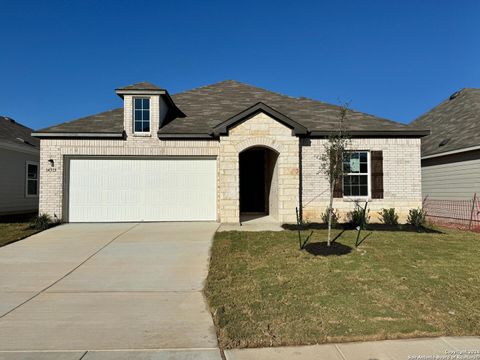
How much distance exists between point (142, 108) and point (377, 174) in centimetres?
964

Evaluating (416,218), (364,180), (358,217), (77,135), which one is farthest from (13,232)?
(416,218)

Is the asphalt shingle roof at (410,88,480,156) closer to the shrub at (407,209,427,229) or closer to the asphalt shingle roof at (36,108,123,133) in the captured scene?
the shrub at (407,209,427,229)

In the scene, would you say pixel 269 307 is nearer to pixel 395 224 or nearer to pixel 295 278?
pixel 295 278

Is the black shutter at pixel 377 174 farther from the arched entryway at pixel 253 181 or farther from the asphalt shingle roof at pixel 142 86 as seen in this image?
the asphalt shingle roof at pixel 142 86

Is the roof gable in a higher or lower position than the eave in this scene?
higher

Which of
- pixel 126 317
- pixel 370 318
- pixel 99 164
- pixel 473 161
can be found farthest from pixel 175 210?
pixel 473 161

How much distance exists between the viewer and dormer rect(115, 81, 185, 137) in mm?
12820

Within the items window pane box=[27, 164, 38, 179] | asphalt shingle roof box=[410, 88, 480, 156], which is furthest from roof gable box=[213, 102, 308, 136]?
window pane box=[27, 164, 38, 179]

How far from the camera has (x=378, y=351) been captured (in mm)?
3766

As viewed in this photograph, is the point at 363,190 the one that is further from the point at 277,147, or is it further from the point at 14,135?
the point at 14,135

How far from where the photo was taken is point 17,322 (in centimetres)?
457

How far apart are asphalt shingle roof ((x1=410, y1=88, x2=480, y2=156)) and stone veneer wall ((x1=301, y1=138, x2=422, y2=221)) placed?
3.00m

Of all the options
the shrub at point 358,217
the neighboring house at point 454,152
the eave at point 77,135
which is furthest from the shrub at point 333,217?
the eave at point 77,135

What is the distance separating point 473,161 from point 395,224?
15.7 feet
